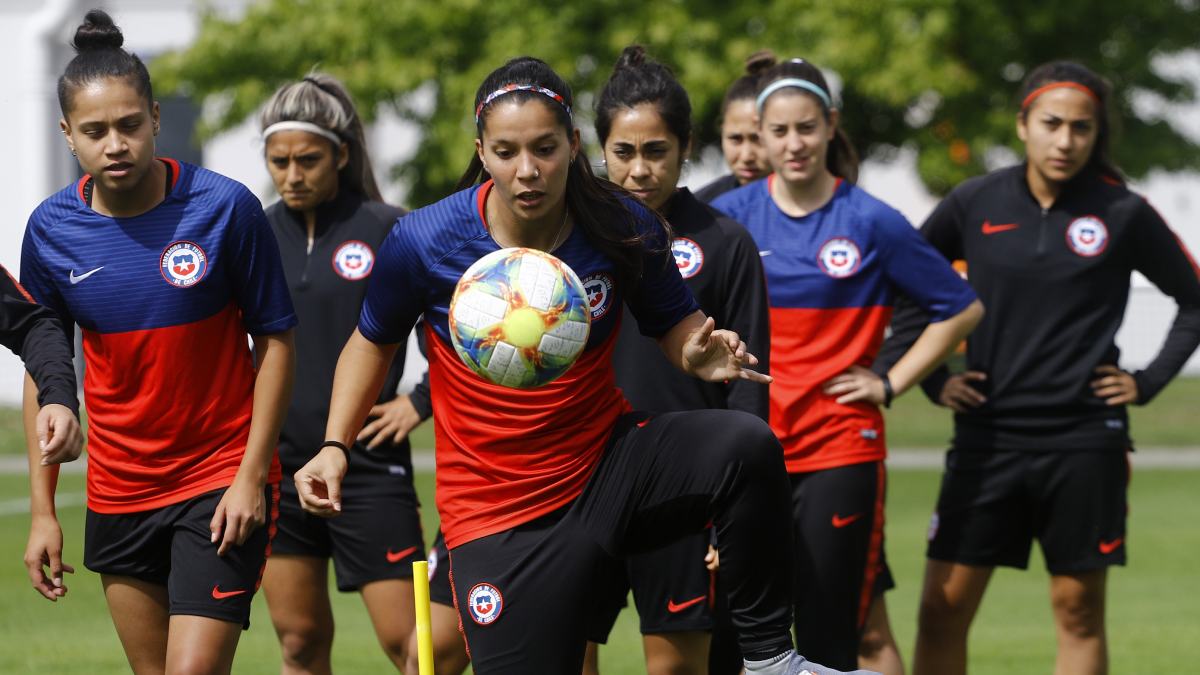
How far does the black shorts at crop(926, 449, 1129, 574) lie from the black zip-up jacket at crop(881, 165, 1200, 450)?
76 mm

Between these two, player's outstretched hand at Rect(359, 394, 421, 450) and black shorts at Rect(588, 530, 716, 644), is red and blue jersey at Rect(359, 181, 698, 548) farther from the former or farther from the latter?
player's outstretched hand at Rect(359, 394, 421, 450)

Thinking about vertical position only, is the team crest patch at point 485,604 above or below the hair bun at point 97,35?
below

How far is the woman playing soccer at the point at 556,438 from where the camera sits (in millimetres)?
4688

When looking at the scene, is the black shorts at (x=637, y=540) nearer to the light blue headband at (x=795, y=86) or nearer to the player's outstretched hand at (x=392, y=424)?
the player's outstretched hand at (x=392, y=424)

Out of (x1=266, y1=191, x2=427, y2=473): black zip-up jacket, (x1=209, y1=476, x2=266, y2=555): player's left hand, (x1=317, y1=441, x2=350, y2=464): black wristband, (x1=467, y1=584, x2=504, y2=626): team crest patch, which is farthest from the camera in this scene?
(x1=266, y1=191, x2=427, y2=473): black zip-up jacket

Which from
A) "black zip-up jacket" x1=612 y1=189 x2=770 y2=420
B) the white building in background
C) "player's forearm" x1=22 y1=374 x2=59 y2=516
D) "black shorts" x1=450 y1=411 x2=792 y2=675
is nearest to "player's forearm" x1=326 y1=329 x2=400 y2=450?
"black shorts" x1=450 y1=411 x2=792 y2=675

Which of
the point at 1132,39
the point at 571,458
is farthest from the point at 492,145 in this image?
the point at 1132,39

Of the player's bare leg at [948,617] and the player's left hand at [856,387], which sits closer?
the player's left hand at [856,387]

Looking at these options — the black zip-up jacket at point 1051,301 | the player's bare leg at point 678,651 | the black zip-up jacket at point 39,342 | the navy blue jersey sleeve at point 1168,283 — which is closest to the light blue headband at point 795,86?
the black zip-up jacket at point 1051,301

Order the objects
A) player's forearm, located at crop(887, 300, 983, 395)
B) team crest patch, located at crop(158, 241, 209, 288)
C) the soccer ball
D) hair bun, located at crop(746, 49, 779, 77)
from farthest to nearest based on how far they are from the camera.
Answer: hair bun, located at crop(746, 49, 779, 77)
player's forearm, located at crop(887, 300, 983, 395)
team crest patch, located at crop(158, 241, 209, 288)
the soccer ball

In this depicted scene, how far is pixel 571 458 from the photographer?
16.0 ft

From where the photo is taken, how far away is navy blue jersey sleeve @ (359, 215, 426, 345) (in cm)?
488

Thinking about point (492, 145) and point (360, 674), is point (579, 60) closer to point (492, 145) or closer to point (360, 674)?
point (360, 674)

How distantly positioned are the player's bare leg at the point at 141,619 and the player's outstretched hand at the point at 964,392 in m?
3.20
